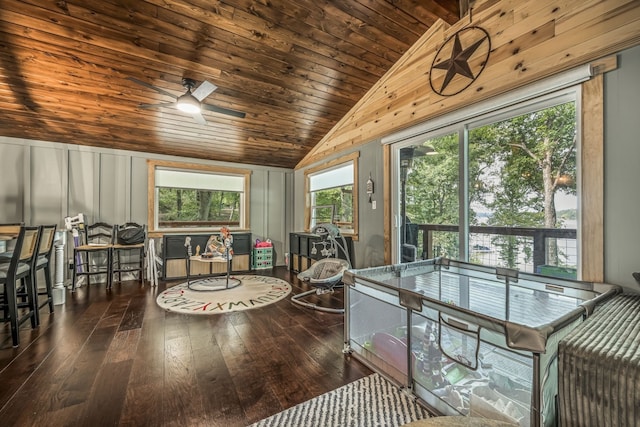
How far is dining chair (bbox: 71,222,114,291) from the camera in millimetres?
4215

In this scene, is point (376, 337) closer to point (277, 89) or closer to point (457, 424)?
point (457, 424)

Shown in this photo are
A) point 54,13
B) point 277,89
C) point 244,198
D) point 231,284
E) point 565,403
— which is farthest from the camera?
point 244,198

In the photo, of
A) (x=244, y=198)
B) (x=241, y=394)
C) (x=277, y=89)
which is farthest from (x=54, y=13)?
(x=244, y=198)

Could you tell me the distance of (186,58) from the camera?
299cm

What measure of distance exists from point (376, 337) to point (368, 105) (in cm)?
325

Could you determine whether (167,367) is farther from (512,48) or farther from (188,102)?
(512,48)

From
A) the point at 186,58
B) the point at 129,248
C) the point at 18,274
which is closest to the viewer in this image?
the point at 18,274

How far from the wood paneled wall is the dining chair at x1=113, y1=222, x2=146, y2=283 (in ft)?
14.3

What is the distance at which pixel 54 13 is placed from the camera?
95.4 inches

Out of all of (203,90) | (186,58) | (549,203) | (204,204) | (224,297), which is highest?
(186,58)

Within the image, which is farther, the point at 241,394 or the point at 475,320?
the point at 241,394

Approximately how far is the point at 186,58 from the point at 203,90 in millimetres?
395

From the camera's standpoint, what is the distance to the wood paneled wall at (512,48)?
1.83 metres

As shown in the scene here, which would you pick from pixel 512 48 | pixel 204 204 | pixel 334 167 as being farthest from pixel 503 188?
pixel 204 204
